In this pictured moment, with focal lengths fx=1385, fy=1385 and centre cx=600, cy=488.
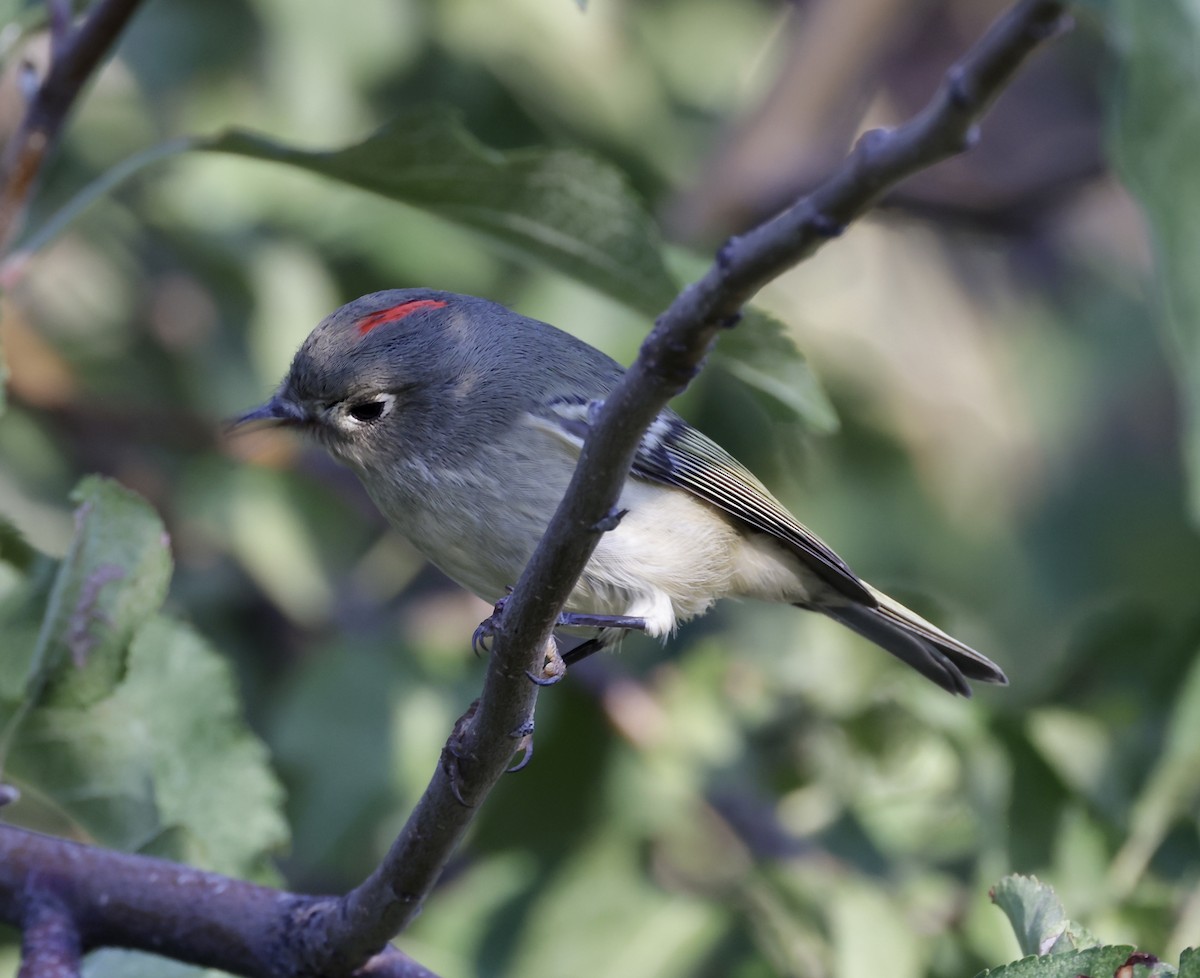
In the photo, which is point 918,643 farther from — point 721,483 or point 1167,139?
point 1167,139

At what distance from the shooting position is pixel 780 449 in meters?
3.63

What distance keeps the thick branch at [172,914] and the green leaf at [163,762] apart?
247 mm

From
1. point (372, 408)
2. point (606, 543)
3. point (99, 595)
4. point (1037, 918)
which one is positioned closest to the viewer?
point (1037, 918)

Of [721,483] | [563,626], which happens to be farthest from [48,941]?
[721,483]

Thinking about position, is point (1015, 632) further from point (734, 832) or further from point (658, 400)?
point (658, 400)

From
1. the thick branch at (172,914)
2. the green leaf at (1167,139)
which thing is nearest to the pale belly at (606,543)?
the thick branch at (172,914)

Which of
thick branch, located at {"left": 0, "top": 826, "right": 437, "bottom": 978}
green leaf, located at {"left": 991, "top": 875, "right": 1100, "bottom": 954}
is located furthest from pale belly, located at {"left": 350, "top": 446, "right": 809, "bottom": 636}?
green leaf, located at {"left": 991, "top": 875, "right": 1100, "bottom": 954}

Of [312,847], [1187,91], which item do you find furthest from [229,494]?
[1187,91]

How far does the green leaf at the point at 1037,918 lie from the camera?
1.65 meters

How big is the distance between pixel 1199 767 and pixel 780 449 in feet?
4.37

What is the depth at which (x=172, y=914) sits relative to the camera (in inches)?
73.1

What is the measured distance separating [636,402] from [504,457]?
105cm

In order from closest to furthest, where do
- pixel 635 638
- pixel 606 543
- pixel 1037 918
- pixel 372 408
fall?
pixel 1037 918 → pixel 606 543 → pixel 372 408 → pixel 635 638

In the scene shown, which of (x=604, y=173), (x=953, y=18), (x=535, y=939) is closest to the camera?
(x=604, y=173)
